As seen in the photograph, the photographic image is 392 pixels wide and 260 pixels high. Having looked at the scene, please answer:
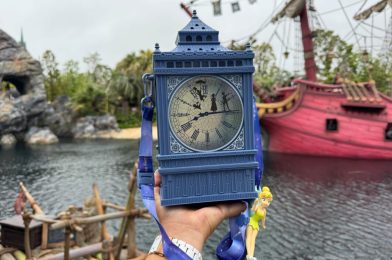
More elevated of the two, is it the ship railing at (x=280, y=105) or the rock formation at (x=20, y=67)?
the rock formation at (x=20, y=67)

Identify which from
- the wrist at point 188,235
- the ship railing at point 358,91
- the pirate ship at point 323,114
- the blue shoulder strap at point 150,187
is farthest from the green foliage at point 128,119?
the wrist at point 188,235

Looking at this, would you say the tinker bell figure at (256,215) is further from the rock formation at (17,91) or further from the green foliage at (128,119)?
the green foliage at (128,119)

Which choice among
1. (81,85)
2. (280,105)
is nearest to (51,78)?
(81,85)

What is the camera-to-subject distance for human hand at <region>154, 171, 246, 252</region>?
221cm

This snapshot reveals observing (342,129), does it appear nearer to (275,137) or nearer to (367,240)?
(275,137)

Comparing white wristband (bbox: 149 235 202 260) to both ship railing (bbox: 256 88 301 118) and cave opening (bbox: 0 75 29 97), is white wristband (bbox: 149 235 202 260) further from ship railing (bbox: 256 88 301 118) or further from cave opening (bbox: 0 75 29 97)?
cave opening (bbox: 0 75 29 97)

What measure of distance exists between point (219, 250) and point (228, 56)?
1.26 metres

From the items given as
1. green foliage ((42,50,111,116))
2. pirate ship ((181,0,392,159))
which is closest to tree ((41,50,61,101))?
green foliage ((42,50,111,116))

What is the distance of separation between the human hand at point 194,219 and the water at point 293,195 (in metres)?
7.51

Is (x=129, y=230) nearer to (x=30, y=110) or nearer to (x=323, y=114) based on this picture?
(x=323, y=114)

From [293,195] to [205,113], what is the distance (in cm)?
1280

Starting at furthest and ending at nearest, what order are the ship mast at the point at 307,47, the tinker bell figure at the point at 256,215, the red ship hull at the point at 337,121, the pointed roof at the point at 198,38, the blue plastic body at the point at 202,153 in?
the ship mast at the point at 307,47
the red ship hull at the point at 337,121
the tinker bell figure at the point at 256,215
the pointed roof at the point at 198,38
the blue plastic body at the point at 202,153

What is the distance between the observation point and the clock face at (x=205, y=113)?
255 cm

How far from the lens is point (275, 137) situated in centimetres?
2533
